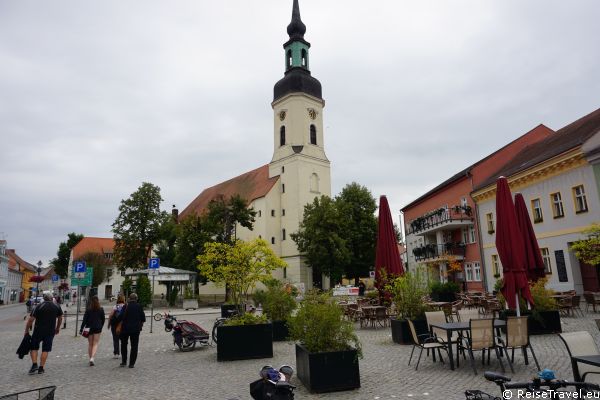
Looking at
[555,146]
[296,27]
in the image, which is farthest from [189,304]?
[296,27]

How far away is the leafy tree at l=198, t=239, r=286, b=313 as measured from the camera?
1157cm

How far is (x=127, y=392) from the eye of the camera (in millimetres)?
6625

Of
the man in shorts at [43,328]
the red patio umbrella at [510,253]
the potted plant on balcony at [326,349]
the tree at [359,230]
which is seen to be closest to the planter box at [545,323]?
the red patio umbrella at [510,253]

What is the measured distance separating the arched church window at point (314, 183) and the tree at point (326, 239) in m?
6.91

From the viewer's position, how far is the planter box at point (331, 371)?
247 inches

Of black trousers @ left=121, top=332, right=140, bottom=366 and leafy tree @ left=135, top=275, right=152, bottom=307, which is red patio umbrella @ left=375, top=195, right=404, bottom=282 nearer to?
black trousers @ left=121, top=332, right=140, bottom=366

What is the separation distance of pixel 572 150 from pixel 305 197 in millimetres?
30904

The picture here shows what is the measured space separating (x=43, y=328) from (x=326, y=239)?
31.9 m

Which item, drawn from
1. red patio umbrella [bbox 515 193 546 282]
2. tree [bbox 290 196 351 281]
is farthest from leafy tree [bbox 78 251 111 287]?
red patio umbrella [bbox 515 193 546 282]

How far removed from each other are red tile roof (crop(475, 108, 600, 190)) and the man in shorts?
2152 centimetres

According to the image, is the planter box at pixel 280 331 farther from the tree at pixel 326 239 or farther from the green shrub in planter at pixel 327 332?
the tree at pixel 326 239

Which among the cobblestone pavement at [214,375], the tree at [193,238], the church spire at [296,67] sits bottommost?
the cobblestone pavement at [214,375]

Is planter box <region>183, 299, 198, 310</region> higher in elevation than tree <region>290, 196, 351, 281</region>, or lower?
lower

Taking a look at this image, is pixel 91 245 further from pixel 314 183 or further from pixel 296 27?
pixel 296 27
